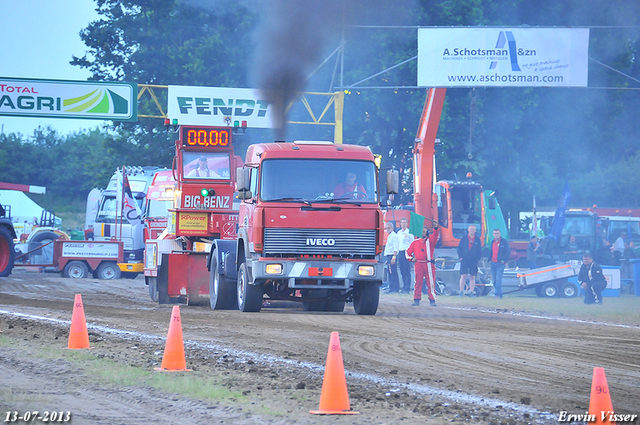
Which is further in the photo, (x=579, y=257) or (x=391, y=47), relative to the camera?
(x=391, y=47)

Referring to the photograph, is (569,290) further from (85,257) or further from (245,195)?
(85,257)

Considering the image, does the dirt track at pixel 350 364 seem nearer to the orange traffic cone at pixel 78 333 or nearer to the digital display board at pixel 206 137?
the orange traffic cone at pixel 78 333

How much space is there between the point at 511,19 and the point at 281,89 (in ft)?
54.9

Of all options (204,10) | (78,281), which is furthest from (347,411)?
(204,10)

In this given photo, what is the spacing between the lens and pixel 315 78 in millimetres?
31547

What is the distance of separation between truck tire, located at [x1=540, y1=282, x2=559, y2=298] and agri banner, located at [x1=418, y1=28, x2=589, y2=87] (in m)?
5.90

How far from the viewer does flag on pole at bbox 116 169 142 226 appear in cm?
2847

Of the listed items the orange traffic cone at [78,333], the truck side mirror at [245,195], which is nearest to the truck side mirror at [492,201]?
the truck side mirror at [245,195]

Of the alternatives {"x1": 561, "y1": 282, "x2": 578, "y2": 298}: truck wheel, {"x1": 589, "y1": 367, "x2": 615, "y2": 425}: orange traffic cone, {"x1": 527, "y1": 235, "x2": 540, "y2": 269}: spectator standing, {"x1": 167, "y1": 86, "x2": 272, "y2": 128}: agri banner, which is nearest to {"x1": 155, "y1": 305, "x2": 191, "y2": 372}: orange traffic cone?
{"x1": 589, "y1": 367, "x2": 615, "y2": 425}: orange traffic cone

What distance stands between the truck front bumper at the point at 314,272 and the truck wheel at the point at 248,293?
2.05 feet

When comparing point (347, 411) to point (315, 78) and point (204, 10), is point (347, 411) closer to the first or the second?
point (315, 78)

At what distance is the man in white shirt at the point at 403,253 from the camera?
2222cm

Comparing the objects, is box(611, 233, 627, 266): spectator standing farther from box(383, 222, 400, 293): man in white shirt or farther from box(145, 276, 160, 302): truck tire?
box(145, 276, 160, 302): truck tire

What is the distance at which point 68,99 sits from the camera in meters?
26.3
